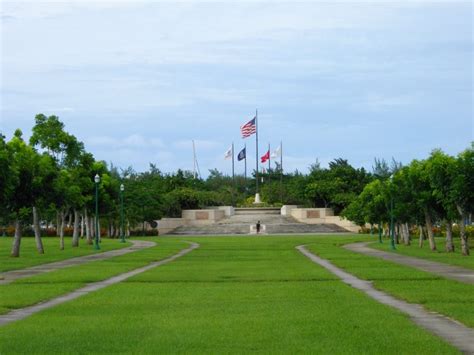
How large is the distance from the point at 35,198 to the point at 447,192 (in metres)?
20.2

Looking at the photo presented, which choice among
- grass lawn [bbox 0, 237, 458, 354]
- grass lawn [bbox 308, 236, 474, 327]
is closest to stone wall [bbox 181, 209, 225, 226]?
grass lawn [bbox 308, 236, 474, 327]

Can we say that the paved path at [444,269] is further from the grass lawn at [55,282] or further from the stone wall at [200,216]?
the stone wall at [200,216]

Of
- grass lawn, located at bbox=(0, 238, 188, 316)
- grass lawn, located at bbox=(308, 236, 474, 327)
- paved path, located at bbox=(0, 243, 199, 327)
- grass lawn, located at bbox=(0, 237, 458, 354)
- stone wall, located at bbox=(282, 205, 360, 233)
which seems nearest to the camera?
grass lawn, located at bbox=(0, 237, 458, 354)

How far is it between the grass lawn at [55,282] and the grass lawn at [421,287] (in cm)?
888

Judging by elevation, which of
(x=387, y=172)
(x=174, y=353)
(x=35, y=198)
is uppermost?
(x=387, y=172)

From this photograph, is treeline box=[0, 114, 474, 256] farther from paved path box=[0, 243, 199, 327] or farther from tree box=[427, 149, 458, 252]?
paved path box=[0, 243, 199, 327]

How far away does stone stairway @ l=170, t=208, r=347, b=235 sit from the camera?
112 metres

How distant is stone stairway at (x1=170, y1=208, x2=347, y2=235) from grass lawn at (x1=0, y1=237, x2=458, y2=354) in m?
83.4

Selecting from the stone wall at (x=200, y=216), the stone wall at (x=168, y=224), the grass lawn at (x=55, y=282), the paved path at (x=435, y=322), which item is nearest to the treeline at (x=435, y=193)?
the grass lawn at (x=55, y=282)

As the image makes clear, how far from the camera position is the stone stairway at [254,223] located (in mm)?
112062

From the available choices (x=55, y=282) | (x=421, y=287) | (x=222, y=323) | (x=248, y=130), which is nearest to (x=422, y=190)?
(x=421, y=287)

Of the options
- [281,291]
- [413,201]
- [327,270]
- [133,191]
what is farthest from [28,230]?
[281,291]

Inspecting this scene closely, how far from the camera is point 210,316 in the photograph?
18.7 metres

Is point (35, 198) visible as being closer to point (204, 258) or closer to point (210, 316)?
point (204, 258)
